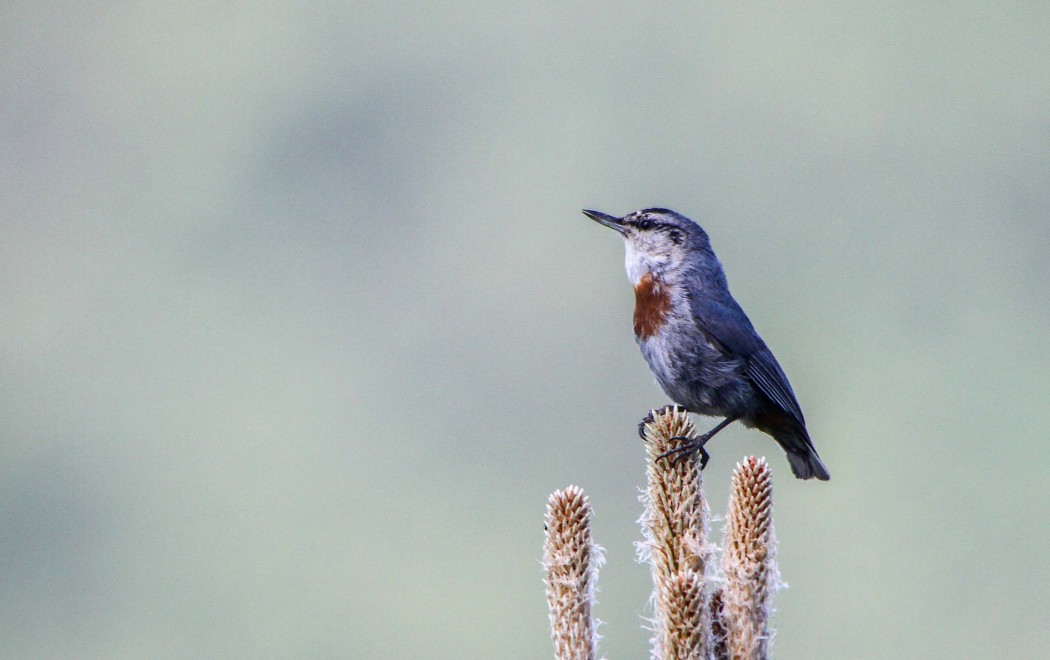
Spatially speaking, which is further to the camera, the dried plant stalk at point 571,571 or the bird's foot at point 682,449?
the bird's foot at point 682,449

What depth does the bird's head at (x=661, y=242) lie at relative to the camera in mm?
6917

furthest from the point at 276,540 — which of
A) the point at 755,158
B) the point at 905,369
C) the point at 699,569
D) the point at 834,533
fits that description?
the point at 699,569

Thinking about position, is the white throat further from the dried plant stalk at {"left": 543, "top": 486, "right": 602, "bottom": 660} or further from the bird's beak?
the dried plant stalk at {"left": 543, "top": 486, "right": 602, "bottom": 660}

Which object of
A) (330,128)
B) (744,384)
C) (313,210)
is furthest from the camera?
(330,128)

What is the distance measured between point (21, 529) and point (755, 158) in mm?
37879

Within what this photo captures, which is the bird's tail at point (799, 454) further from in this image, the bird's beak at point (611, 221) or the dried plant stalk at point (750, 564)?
the dried plant stalk at point (750, 564)

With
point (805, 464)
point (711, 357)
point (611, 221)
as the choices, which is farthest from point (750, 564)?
point (611, 221)

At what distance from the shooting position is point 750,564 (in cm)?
374

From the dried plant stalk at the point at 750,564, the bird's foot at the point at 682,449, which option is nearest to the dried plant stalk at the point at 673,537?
the bird's foot at the point at 682,449

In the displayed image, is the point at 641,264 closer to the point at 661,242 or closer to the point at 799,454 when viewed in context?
the point at 661,242

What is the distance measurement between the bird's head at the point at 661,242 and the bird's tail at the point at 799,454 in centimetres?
116

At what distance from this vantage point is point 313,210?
6688 cm

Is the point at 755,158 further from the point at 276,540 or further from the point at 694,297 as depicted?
the point at 694,297

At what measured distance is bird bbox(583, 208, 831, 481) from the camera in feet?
21.1
